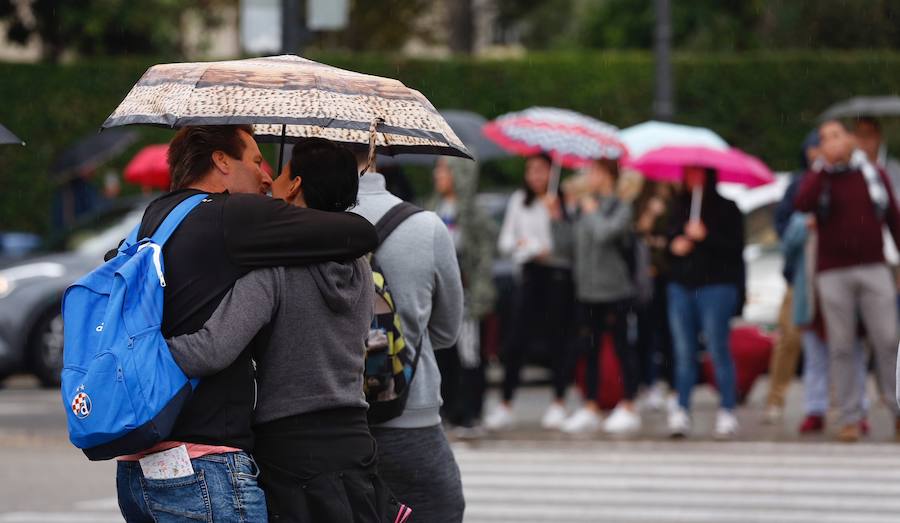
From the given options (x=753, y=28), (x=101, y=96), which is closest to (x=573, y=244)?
(x=101, y=96)

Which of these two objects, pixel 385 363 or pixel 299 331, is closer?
pixel 299 331

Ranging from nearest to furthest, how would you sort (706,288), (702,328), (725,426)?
(706,288) < (725,426) < (702,328)

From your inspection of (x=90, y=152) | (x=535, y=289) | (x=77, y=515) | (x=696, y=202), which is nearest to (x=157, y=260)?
(x=77, y=515)

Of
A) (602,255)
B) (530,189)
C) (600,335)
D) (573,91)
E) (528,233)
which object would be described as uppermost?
(573,91)

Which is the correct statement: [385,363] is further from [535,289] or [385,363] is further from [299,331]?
[535,289]

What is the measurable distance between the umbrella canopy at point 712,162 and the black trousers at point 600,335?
3.38 feet

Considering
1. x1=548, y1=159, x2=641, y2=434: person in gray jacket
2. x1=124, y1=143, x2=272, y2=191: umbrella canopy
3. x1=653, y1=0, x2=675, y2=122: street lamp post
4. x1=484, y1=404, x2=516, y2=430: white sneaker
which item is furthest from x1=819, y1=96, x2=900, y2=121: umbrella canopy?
x1=124, y1=143, x2=272, y2=191: umbrella canopy

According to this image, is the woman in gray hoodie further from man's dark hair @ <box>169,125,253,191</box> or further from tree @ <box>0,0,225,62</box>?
tree @ <box>0,0,225,62</box>

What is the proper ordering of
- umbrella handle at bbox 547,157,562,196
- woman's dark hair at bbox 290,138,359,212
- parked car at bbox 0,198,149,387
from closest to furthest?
woman's dark hair at bbox 290,138,359,212 → umbrella handle at bbox 547,157,562,196 → parked car at bbox 0,198,149,387

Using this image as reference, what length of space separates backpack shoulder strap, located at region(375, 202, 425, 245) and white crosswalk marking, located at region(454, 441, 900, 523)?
131 inches

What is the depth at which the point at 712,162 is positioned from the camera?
37.8 ft

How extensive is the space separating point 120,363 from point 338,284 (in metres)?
0.58

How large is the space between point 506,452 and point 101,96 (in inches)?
509

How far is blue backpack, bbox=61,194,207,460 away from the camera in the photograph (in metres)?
3.78
